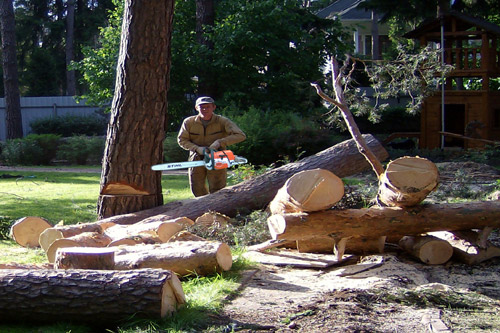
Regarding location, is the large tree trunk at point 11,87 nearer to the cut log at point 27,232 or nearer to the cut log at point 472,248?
the cut log at point 27,232

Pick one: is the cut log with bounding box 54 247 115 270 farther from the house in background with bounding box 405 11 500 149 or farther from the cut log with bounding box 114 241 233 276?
the house in background with bounding box 405 11 500 149

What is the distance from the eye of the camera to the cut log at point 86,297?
416 centimetres

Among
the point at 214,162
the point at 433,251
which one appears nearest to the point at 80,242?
the point at 214,162

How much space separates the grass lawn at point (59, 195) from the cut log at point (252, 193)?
5.29 feet

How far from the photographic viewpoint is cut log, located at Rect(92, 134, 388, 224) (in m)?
7.92

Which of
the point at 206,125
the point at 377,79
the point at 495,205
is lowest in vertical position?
the point at 495,205

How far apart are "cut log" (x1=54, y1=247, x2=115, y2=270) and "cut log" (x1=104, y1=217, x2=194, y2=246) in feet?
5.56

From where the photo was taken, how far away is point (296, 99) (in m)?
19.3

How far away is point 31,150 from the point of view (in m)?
20.6

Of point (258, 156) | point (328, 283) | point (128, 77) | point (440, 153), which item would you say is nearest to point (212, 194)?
point (128, 77)

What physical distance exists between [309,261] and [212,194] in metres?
2.39

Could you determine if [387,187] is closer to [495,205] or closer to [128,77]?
[495,205]

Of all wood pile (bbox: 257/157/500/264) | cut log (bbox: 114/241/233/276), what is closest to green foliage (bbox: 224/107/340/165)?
wood pile (bbox: 257/157/500/264)

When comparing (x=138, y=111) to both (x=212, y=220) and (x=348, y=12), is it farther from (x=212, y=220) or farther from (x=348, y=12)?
(x=348, y=12)
